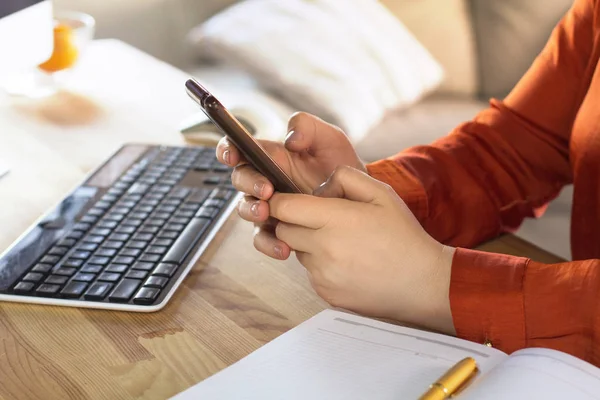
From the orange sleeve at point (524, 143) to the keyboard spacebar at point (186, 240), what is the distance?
0.25 m

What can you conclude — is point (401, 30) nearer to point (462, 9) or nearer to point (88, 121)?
point (462, 9)

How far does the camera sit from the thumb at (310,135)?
31.7 inches

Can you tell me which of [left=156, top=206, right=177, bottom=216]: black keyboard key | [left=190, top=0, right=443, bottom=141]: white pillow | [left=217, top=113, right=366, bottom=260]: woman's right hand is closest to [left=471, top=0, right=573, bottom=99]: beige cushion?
[left=190, top=0, right=443, bottom=141]: white pillow

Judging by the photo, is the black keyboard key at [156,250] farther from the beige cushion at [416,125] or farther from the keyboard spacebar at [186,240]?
the beige cushion at [416,125]

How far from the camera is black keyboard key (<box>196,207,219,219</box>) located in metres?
0.82

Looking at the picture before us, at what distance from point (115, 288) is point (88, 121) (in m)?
0.50

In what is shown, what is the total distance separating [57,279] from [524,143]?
1.93ft

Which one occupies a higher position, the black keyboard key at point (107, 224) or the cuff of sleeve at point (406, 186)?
the black keyboard key at point (107, 224)

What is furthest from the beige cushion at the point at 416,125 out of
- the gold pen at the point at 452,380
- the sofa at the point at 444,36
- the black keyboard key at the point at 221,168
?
the gold pen at the point at 452,380

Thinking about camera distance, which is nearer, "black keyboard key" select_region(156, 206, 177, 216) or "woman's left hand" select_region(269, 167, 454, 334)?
"woman's left hand" select_region(269, 167, 454, 334)

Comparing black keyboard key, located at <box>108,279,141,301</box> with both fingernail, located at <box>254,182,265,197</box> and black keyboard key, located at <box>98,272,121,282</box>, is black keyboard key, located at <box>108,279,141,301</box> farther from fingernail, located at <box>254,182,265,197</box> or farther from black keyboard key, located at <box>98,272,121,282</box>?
fingernail, located at <box>254,182,265,197</box>

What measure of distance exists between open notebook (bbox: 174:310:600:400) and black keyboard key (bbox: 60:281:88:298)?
18 cm

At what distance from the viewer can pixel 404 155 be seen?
89 cm

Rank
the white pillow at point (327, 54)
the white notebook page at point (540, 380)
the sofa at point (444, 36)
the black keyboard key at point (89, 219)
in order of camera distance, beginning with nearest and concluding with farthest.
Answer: the white notebook page at point (540, 380) < the black keyboard key at point (89, 219) < the white pillow at point (327, 54) < the sofa at point (444, 36)
